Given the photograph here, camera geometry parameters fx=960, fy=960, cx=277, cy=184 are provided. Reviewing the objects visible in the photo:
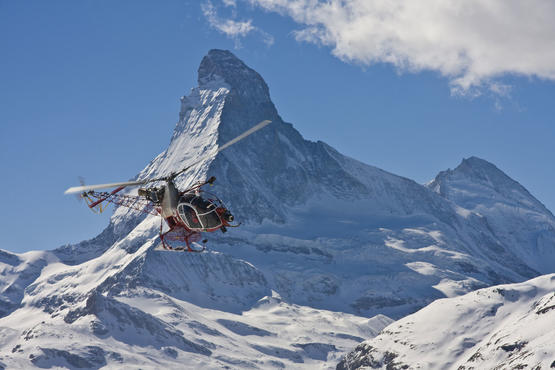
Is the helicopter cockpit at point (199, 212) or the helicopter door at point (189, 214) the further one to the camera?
the helicopter door at point (189, 214)

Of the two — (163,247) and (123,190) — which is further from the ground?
(123,190)

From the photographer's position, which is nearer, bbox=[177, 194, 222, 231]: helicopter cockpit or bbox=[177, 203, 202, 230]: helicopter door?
bbox=[177, 194, 222, 231]: helicopter cockpit

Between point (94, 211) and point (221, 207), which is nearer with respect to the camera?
point (221, 207)

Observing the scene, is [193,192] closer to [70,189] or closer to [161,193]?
[161,193]

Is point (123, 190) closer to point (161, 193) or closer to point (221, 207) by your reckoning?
point (161, 193)

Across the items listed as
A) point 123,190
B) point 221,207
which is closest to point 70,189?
point 123,190

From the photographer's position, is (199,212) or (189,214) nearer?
(199,212)

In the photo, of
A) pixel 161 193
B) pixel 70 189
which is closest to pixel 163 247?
pixel 161 193
